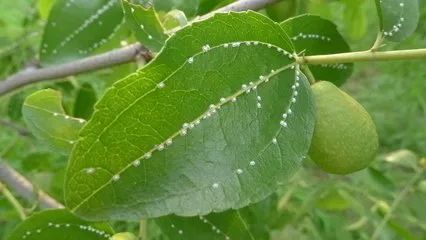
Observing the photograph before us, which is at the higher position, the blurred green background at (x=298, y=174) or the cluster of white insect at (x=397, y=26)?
the cluster of white insect at (x=397, y=26)

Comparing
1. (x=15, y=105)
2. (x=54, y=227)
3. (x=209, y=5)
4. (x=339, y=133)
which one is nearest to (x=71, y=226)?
(x=54, y=227)

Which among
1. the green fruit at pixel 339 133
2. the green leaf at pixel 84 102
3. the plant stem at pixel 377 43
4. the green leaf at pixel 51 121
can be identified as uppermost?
the plant stem at pixel 377 43

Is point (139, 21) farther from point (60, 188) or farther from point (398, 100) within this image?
point (398, 100)

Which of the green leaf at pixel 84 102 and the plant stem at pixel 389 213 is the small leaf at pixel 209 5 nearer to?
the green leaf at pixel 84 102

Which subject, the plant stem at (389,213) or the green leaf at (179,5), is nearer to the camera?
the green leaf at (179,5)

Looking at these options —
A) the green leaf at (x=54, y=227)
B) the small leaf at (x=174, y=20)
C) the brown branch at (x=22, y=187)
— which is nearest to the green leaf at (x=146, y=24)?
the small leaf at (x=174, y=20)

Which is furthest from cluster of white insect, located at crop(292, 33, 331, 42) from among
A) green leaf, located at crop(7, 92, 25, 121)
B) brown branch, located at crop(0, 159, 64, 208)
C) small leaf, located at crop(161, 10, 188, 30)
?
green leaf, located at crop(7, 92, 25, 121)

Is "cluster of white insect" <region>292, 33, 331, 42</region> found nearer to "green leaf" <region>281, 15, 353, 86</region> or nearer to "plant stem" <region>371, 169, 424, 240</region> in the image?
"green leaf" <region>281, 15, 353, 86</region>
